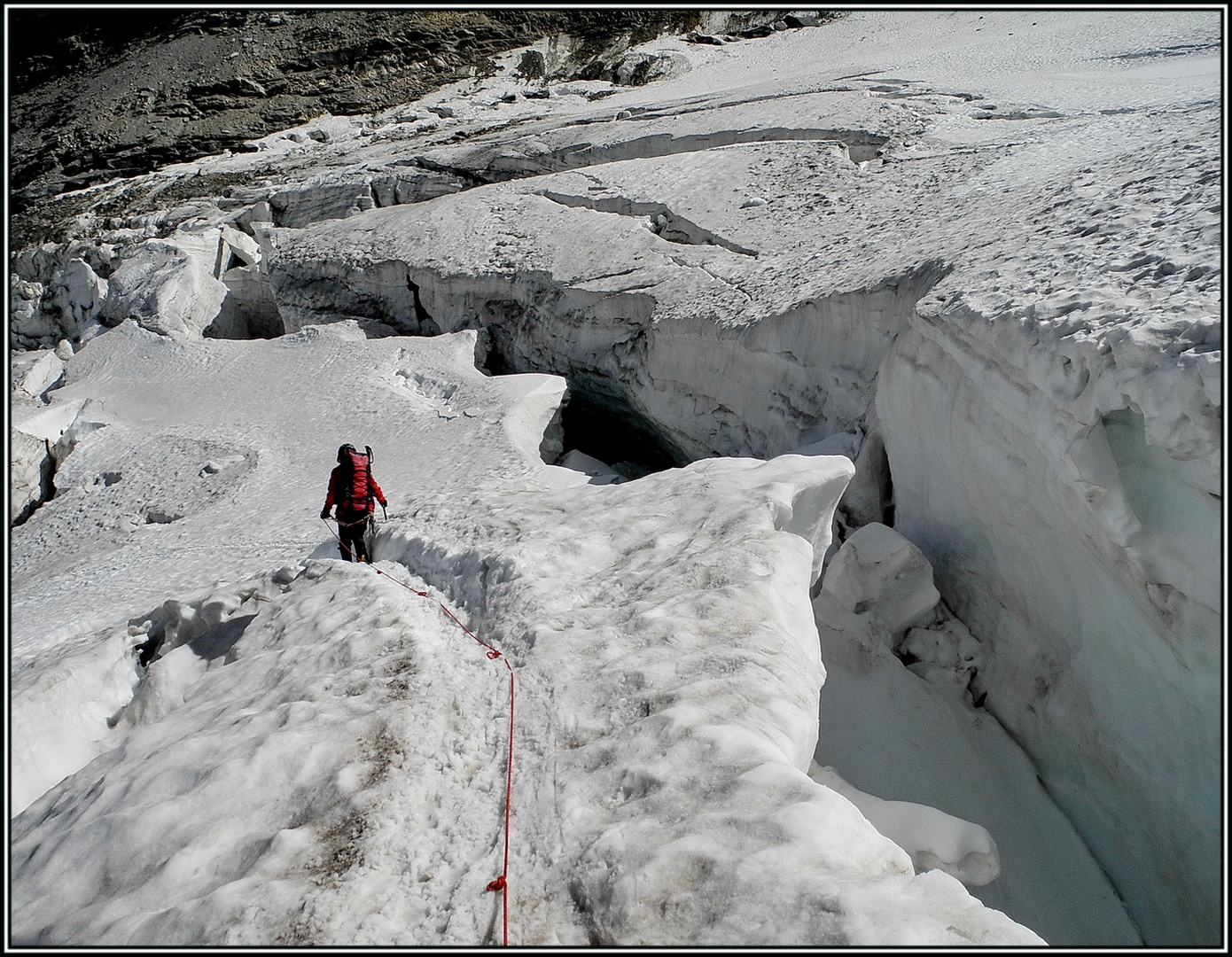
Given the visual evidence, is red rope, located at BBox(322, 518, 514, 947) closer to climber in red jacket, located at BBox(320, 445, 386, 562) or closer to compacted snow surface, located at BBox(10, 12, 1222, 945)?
compacted snow surface, located at BBox(10, 12, 1222, 945)

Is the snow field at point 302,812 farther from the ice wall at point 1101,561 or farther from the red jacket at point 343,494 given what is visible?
the ice wall at point 1101,561

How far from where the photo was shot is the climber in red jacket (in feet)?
15.4

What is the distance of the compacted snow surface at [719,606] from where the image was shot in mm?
2059

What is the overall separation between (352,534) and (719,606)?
2.89 metres

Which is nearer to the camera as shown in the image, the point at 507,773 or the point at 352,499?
the point at 507,773

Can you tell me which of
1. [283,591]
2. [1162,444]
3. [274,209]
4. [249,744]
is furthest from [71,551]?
[274,209]

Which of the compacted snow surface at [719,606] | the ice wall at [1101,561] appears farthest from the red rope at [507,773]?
the ice wall at [1101,561]

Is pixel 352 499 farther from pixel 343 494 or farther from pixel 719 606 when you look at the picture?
pixel 719 606

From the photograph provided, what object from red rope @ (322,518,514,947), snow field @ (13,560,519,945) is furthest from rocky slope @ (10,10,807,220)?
snow field @ (13,560,519,945)

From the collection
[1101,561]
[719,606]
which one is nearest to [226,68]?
[719,606]

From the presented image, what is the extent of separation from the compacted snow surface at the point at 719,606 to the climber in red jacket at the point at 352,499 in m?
0.24

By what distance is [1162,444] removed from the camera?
257 centimetres

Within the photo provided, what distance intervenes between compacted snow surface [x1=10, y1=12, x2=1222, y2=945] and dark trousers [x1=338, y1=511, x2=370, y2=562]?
0.23m

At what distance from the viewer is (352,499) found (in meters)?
4.71
